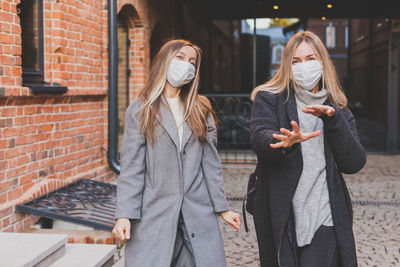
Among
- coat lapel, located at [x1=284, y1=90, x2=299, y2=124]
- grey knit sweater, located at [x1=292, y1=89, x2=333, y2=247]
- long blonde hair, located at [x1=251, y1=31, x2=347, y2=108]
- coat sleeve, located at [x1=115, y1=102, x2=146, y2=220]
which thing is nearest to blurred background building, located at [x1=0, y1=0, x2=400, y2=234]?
long blonde hair, located at [x1=251, y1=31, x2=347, y2=108]

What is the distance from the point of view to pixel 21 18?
5.23 meters

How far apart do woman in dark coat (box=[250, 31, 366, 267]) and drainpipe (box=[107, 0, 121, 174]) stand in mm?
4326

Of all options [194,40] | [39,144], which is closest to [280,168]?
[39,144]

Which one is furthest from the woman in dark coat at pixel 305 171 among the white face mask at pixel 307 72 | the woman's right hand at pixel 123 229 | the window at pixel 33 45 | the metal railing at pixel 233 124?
the metal railing at pixel 233 124

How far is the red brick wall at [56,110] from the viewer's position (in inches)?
184

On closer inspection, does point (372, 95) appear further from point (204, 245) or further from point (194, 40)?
point (204, 245)

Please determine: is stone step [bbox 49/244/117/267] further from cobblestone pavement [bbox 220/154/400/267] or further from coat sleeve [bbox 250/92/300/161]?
coat sleeve [bbox 250/92/300/161]

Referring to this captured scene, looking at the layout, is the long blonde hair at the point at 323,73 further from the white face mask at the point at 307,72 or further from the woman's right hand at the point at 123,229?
the woman's right hand at the point at 123,229

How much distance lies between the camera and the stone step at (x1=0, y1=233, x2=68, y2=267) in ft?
10.4

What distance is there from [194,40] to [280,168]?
359 inches

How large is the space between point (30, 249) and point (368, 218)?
149 inches

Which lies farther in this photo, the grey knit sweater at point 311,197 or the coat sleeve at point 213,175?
the coat sleeve at point 213,175

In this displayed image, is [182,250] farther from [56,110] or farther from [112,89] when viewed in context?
[112,89]

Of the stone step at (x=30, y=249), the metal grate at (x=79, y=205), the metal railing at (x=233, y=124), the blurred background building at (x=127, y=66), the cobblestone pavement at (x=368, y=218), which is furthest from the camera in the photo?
the metal railing at (x=233, y=124)
